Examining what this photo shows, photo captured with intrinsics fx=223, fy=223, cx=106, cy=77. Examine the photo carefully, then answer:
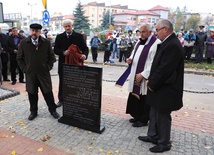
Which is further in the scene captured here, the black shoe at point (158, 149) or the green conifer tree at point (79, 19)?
the green conifer tree at point (79, 19)

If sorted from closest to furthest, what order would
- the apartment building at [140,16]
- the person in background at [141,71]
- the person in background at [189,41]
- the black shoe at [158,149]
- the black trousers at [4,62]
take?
1. the black shoe at [158,149]
2. the person in background at [141,71]
3. the black trousers at [4,62]
4. the person in background at [189,41]
5. the apartment building at [140,16]

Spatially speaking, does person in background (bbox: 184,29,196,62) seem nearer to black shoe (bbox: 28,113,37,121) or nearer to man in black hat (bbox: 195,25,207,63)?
man in black hat (bbox: 195,25,207,63)

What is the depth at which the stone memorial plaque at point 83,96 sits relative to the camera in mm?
4211

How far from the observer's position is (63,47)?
5430 mm

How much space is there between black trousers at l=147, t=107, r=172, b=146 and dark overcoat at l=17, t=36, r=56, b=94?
7.98 feet

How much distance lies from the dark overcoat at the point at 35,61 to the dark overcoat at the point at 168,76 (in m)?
2.48

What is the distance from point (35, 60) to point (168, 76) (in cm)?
283

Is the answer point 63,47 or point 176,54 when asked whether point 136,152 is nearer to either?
point 176,54

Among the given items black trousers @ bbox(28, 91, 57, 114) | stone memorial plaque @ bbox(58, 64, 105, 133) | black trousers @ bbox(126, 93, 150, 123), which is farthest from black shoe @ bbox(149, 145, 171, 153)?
black trousers @ bbox(28, 91, 57, 114)

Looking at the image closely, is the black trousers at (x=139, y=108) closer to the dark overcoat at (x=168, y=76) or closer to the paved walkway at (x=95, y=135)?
the paved walkway at (x=95, y=135)

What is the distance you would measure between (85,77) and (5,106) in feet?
9.33

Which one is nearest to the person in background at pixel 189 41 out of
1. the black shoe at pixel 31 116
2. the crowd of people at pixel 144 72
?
the crowd of people at pixel 144 72

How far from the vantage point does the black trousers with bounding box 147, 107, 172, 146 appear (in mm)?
3570

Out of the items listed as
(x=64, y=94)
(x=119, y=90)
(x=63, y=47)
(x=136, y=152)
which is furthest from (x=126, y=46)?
(x=136, y=152)
